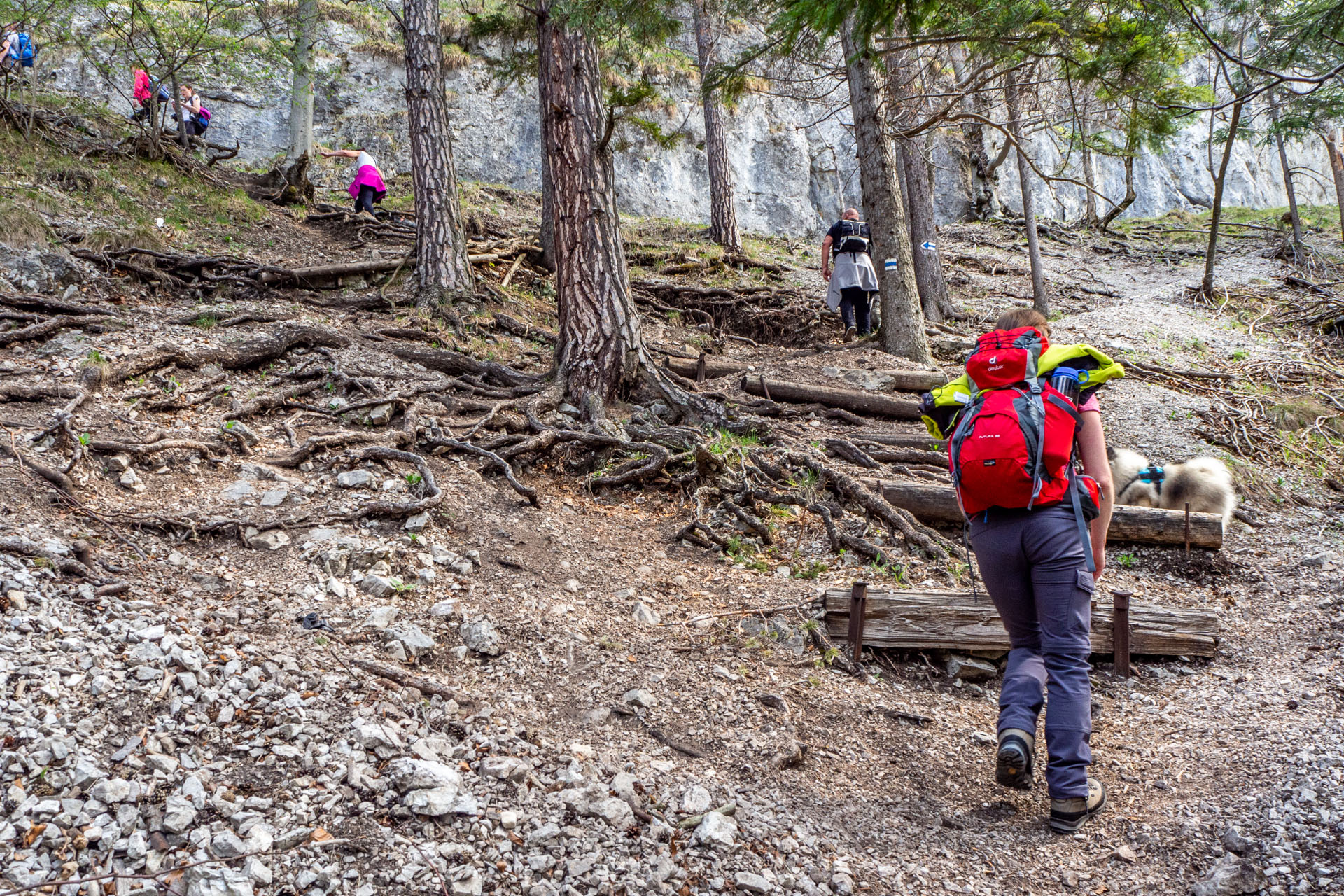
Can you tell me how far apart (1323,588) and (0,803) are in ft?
23.1

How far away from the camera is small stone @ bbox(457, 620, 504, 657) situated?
3863 millimetres

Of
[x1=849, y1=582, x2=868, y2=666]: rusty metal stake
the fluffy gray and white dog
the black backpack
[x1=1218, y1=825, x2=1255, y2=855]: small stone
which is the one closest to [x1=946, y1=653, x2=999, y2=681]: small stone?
[x1=849, y1=582, x2=868, y2=666]: rusty metal stake

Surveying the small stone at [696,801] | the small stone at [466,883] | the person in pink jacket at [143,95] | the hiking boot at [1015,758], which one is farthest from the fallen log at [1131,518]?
the person in pink jacket at [143,95]

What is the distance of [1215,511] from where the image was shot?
247 inches

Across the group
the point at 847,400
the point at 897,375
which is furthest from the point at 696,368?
the point at 897,375

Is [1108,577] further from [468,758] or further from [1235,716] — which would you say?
[468,758]

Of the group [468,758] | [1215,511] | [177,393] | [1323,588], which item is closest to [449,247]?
[177,393]

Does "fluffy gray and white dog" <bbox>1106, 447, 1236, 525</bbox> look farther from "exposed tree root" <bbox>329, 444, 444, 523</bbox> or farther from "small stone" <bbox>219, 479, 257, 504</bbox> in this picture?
"small stone" <bbox>219, 479, 257, 504</bbox>

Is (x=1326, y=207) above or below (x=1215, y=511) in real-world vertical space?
above

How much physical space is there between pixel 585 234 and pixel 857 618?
4.15 metres

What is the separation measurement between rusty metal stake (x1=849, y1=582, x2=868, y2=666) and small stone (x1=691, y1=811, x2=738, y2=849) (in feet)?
5.76

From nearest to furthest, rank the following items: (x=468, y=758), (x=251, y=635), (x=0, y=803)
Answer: (x=0, y=803)
(x=468, y=758)
(x=251, y=635)

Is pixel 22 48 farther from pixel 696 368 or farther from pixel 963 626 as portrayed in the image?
pixel 963 626

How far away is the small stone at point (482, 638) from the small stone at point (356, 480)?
5.79 ft
